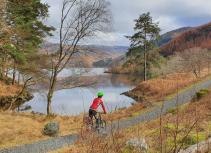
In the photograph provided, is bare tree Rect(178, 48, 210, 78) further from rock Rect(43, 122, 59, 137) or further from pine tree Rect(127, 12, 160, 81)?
rock Rect(43, 122, 59, 137)

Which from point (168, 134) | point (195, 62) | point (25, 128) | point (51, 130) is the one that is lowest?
point (25, 128)

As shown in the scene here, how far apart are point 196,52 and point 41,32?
38536 mm

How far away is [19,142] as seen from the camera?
1530cm

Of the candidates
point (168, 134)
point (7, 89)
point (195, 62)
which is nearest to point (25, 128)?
point (168, 134)

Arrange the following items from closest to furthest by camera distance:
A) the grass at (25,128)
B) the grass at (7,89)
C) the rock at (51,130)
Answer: the grass at (25,128)
the rock at (51,130)
the grass at (7,89)

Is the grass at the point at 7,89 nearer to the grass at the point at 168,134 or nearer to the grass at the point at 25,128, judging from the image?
the grass at the point at 25,128

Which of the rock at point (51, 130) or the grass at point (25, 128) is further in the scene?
the rock at point (51, 130)

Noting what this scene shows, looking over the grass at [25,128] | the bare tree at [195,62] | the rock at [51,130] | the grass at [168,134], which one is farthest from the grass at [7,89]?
the bare tree at [195,62]

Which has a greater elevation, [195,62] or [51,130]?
[195,62]

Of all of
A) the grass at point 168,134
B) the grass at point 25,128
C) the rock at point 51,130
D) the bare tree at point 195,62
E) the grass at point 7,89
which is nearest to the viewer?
the grass at point 168,134

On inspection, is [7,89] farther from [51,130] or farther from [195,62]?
[195,62]

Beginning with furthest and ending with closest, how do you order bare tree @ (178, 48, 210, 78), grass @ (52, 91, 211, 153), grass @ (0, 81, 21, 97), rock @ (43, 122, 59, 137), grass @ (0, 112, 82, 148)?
bare tree @ (178, 48, 210, 78)
grass @ (0, 81, 21, 97)
rock @ (43, 122, 59, 137)
grass @ (0, 112, 82, 148)
grass @ (52, 91, 211, 153)

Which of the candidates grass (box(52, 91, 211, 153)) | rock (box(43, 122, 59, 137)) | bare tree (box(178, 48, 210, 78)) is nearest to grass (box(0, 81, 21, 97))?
rock (box(43, 122, 59, 137))

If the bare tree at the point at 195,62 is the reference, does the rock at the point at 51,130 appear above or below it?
below
